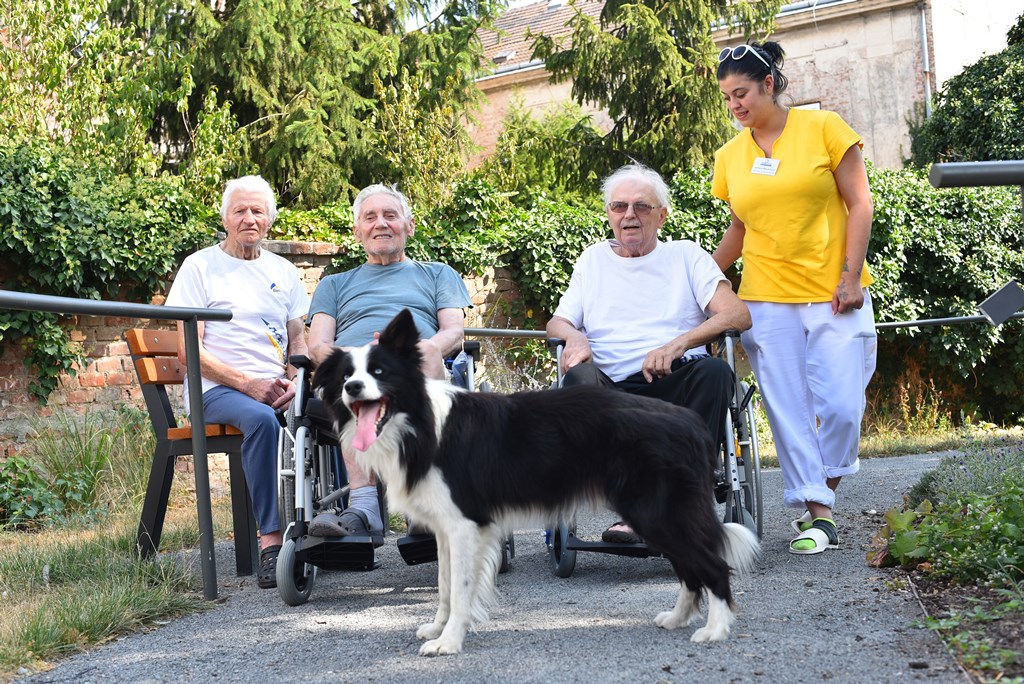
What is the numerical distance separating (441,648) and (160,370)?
82.3 inches

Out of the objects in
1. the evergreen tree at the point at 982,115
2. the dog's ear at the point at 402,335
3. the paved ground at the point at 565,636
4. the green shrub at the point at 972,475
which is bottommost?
the paved ground at the point at 565,636

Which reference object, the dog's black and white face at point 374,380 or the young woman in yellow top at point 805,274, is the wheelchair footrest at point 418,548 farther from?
the young woman in yellow top at point 805,274

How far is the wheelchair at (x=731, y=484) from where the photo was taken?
148 inches

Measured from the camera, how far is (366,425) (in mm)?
3135

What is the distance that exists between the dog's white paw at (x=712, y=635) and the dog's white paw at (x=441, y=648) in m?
0.68

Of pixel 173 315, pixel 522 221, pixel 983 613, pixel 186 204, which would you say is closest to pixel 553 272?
pixel 522 221

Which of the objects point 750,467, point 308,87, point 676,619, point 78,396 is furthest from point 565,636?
point 308,87

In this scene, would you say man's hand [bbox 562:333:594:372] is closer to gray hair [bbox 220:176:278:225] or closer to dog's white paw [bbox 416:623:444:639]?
dog's white paw [bbox 416:623:444:639]

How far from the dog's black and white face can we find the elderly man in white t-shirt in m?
0.94

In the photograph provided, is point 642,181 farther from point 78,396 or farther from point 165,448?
point 78,396

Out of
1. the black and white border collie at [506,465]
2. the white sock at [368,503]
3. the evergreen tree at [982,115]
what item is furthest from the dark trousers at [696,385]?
the evergreen tree at [982,115]

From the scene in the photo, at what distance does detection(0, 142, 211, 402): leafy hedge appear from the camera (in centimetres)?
723

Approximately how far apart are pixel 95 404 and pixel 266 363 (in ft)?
12.0

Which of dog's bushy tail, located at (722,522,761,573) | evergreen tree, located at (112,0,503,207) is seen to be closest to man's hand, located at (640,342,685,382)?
dog's bushy tail, located at (722,522,761,573)
